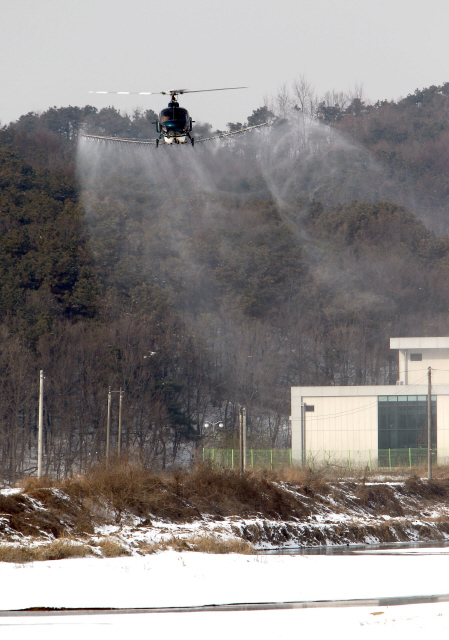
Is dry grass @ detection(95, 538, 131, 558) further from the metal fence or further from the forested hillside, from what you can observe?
the forested hillside

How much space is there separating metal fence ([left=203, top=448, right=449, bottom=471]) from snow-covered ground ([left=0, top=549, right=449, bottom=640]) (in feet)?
140

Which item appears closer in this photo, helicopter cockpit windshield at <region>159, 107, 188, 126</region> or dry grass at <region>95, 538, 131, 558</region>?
dry grass at <region>95, 538, 131, 558</region>

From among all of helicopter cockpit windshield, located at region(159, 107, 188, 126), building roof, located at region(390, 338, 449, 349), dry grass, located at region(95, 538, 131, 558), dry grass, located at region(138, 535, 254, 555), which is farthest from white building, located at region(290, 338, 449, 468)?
helicopter cockpit windshield, located at region(159, 107, 188, 126)

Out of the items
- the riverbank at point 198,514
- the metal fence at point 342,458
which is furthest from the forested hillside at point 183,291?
the riverbank at point 198,514

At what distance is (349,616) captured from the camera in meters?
14.6

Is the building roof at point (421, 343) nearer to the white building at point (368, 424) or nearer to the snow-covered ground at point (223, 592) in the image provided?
the white building at point (368, 424)

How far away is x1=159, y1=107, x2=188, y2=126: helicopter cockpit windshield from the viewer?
2573 cm

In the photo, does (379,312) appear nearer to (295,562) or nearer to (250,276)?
(250,276)

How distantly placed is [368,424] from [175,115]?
5043cm

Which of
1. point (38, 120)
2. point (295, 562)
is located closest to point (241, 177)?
point (38, 120)

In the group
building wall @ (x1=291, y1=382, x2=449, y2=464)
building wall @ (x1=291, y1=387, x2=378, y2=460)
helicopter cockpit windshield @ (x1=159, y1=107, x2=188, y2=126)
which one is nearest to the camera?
helicopter cockpit windshield @ (x1=159, y1=107, x2=188, y2=126)

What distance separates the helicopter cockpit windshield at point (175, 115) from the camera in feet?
84.4

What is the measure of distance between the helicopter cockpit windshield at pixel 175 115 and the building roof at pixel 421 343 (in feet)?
182

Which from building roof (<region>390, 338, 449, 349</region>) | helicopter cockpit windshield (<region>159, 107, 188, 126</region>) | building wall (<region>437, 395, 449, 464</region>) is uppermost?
helicopter cockpit windshield (<region>159, 107, 188, 126</region>)
